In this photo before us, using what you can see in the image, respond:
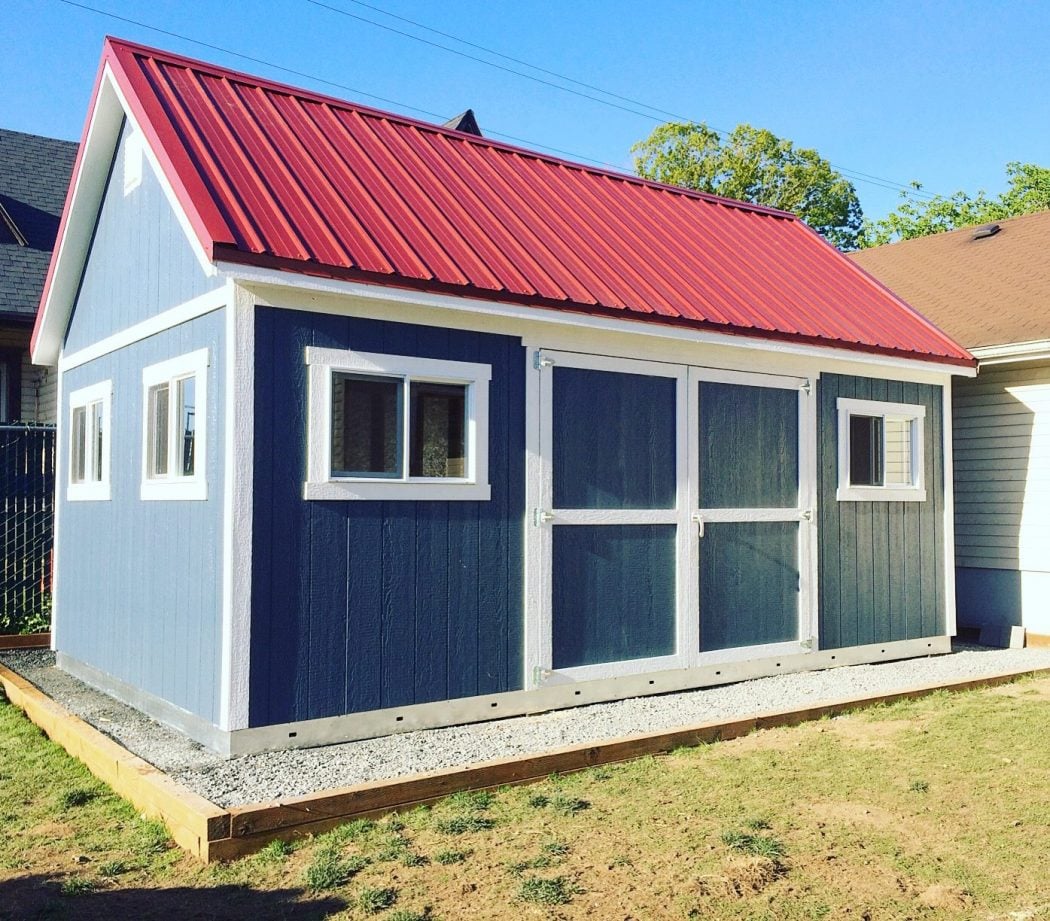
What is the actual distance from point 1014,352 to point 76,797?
9.21 meters

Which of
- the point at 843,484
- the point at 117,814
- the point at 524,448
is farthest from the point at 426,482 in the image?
the point at 843,484

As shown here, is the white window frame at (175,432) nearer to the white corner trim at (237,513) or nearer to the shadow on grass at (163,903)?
the white corner trim at (237,513)

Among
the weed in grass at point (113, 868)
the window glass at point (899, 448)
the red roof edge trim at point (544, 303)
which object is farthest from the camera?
the window glass at point (899, 448)

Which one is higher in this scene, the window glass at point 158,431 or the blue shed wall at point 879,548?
the window glass at point 158,431

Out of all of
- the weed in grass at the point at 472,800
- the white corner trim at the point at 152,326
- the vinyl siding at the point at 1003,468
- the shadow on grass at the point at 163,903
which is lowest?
the shadow on grass at the point at 163,903

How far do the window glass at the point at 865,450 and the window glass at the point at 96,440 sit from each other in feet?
21.0

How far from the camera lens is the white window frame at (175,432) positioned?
6.72 metres

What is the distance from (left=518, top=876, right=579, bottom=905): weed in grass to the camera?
437cm

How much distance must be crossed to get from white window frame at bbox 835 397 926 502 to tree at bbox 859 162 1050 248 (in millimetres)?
26541

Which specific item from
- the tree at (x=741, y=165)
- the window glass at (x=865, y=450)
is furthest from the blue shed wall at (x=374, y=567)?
the tree at (x=741, y=165)

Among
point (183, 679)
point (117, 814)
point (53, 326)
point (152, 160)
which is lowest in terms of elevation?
point (117, 814)

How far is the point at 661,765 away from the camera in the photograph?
250 inches

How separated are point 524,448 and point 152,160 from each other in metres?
3.10

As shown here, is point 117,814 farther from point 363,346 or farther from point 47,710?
point 363,346
